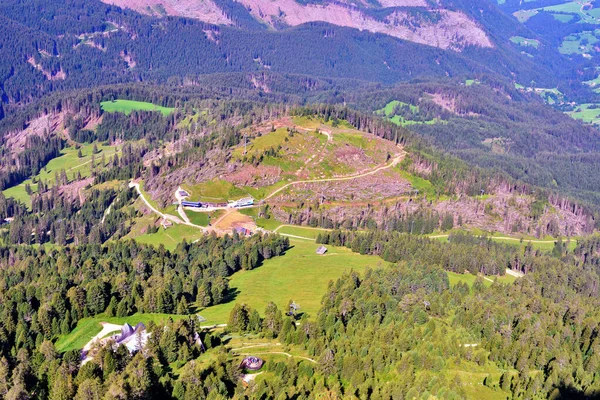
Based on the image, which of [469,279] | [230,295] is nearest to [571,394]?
[469,279]

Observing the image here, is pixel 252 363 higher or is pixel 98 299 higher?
pixel 252 363

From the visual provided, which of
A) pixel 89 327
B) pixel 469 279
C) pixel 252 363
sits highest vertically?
pixel 252 363

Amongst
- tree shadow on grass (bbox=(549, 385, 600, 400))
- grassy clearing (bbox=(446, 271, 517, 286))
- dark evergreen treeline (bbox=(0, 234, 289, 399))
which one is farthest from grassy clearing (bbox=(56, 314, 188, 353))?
grassy clearing (bbox=(446, 271, 517, 286))

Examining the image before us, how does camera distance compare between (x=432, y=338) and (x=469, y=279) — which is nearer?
(x=432, y=338)

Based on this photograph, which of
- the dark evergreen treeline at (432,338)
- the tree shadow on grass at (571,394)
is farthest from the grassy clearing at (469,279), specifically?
the tree shadow on grass at (571,394)

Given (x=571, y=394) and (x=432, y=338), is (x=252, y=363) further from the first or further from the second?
(x=571, y=394)

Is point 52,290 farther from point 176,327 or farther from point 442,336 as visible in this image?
point 442,336

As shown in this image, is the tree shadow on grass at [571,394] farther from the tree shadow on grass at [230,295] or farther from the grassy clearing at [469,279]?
the tree shadow on grass at [230,295]
